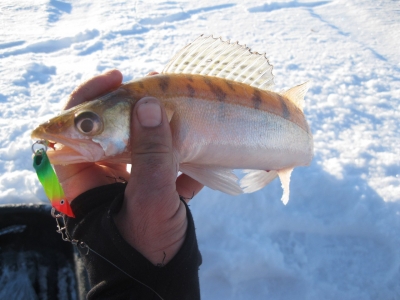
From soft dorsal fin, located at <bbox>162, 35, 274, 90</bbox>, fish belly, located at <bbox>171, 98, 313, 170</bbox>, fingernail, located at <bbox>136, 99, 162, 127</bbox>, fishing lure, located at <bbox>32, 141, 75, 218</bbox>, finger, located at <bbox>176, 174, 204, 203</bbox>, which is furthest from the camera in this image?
finger, located at <bbox>176, 174, 204, 203</bbox>

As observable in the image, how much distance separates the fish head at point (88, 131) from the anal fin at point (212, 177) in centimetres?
52

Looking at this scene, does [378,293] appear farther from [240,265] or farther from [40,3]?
[40,3]

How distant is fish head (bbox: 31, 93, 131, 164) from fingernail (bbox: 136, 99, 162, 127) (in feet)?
0.34

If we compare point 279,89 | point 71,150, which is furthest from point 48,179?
point 279,89

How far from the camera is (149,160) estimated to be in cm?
162

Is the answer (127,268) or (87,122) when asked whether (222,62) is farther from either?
(127,268)

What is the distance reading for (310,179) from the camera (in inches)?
139

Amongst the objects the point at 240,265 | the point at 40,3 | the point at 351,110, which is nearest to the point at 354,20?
the point at 351,110

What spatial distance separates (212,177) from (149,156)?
54 cm

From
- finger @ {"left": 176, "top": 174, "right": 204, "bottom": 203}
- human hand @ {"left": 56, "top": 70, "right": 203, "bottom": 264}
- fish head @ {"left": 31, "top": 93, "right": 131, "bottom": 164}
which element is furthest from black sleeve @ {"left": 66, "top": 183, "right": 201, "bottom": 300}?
finger @ {"left": 176, "top": 174, "right": 204, "bottom": 203}

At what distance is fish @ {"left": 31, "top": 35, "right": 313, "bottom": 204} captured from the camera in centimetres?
160

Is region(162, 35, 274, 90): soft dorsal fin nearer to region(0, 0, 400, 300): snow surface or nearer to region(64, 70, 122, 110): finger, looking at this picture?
region(64, 70, 122, 110): finger

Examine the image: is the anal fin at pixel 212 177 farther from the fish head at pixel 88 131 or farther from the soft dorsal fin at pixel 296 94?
the soft dorsal fin at pixel 296 94

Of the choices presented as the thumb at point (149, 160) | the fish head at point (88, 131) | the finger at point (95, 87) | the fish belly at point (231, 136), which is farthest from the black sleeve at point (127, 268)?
the finger at point (95, 87)
